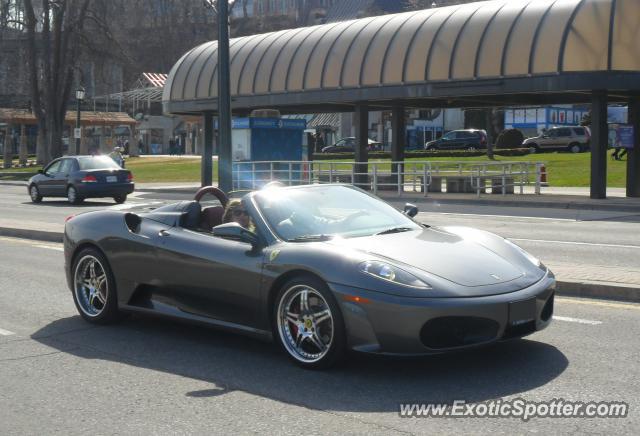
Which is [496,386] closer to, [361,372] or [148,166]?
[361,372]

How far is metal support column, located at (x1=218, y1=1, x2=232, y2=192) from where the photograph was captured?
15703mm

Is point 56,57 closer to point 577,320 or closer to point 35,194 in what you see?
point 35,194

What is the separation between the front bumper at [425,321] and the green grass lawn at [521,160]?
28970mm

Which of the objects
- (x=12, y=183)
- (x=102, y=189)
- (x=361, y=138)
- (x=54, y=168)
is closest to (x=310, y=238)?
(x=102, y=189)

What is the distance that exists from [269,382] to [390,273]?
3.54ft

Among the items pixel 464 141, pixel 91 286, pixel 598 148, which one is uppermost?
pixel 464 141

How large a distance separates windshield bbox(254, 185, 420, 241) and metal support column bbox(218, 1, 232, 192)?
8.51 meters

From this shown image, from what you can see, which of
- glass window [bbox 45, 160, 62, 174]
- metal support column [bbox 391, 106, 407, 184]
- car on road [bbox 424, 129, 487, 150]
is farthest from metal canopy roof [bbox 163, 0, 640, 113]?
car on road [bbox 424, 129, 487, 150]

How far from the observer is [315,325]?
6086 mm

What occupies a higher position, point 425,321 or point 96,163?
point 96,163

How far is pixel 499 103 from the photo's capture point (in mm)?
33375

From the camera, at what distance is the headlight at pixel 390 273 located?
5762mm

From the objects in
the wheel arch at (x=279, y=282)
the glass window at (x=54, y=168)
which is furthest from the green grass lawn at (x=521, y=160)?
the wheel arch at (x=279, y=282)

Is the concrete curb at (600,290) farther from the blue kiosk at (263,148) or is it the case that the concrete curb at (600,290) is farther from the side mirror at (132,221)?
the blue kiosk at (263,148)
